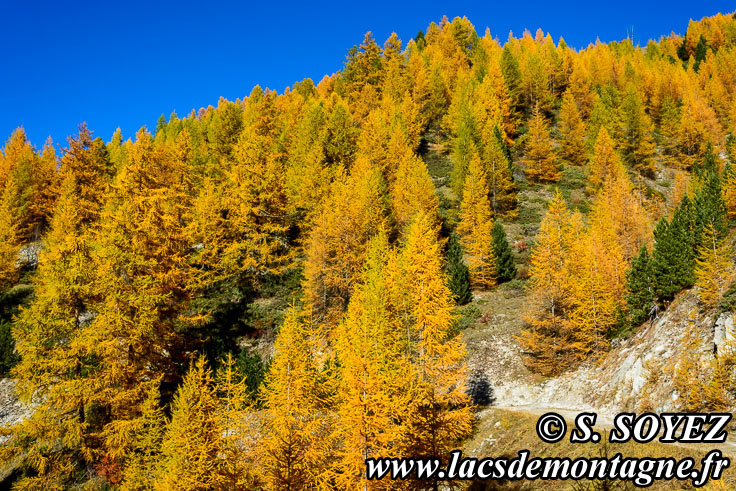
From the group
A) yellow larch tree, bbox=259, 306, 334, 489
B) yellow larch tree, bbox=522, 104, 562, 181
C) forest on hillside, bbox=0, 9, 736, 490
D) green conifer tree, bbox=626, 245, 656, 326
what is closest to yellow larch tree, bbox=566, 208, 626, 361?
forest on hillside, bbox=0, 9, 736, 490

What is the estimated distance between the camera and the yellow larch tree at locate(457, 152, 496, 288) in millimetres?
31422

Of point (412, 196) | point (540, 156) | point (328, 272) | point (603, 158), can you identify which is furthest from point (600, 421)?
point (540, 156)

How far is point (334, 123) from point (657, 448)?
3796 cm

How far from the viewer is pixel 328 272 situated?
26.5 metres

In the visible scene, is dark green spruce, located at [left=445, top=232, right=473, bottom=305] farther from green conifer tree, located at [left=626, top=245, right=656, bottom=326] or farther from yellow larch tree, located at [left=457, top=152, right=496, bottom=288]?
green conifer tree, located at [left=626, top=245, right=656, bottom=326]

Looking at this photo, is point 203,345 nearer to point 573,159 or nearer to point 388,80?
point 388,80

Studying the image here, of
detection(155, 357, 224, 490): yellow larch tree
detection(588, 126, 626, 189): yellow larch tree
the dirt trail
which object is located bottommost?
the dirt trail

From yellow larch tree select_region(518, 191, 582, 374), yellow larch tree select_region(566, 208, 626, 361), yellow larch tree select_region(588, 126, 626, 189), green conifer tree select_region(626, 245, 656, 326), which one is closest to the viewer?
green conifer tree select_region(626, 245, 656, 326)

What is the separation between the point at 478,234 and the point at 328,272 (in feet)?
43.2

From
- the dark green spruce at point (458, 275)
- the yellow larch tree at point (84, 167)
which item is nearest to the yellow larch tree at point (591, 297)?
the dark green spruce at point (458, 275)

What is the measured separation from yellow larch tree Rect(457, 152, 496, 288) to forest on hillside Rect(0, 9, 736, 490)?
243mm

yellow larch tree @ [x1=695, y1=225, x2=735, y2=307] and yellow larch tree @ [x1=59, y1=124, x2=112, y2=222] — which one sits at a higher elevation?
yellow larch tree @ [x1=59, y1=124, x2=112, y2=222]

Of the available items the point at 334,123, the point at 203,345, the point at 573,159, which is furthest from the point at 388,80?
the point at 203,345

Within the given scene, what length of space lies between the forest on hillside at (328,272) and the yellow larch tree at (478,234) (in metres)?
0.24
